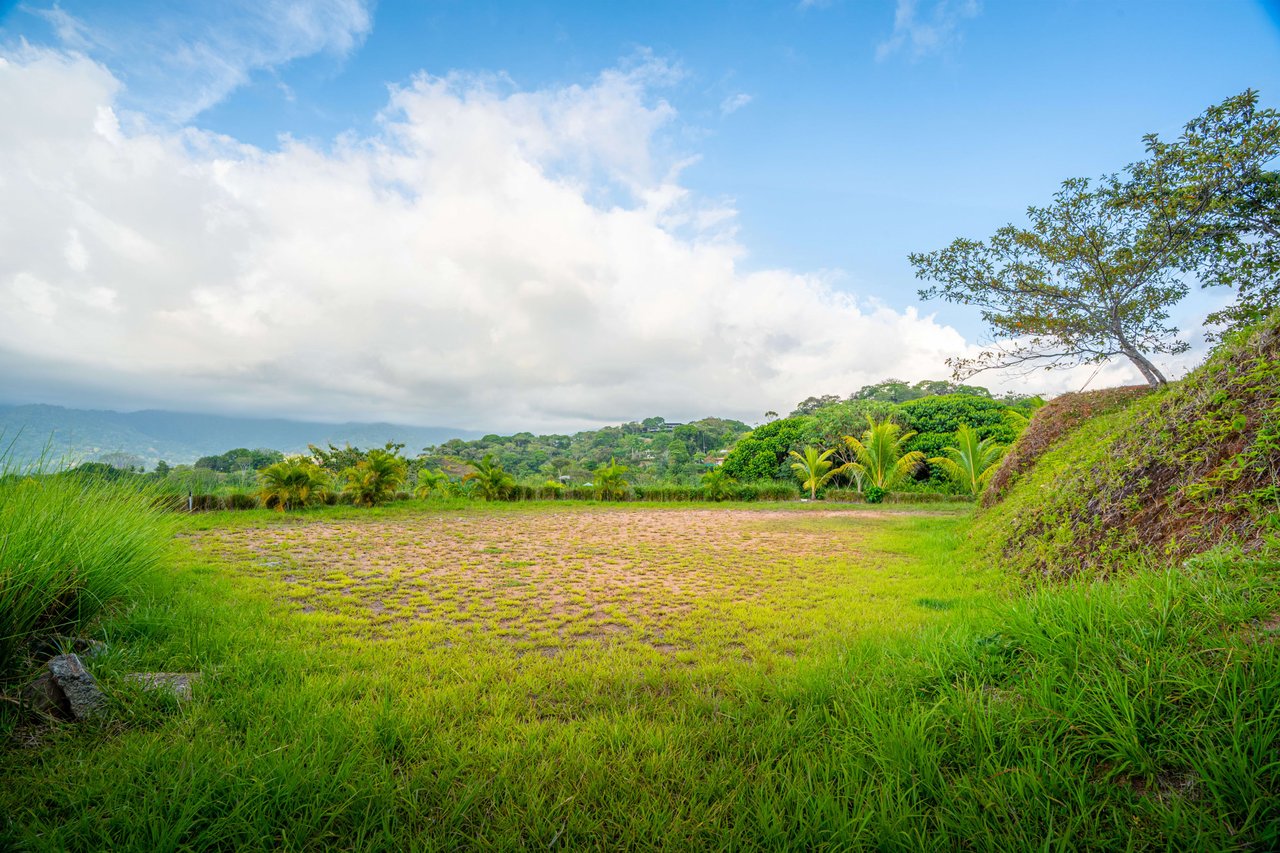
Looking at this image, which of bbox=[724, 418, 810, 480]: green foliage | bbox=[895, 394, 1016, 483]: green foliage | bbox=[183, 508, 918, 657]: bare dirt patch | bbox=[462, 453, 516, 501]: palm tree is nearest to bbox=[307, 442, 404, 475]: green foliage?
bbox=[462, 453, 516, 501]: palm tree

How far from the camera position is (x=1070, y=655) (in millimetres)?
2037

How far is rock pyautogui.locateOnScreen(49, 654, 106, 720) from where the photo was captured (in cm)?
216

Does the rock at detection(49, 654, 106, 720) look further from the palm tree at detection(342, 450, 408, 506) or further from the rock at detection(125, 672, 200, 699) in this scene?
the palm tree at detection(342, 450, 408, 506)

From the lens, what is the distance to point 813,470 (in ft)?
53.7

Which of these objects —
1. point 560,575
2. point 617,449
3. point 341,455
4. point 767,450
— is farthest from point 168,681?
point 617,449

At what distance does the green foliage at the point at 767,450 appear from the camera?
65.4 feet

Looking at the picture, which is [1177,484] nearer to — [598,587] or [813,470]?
[598,587]

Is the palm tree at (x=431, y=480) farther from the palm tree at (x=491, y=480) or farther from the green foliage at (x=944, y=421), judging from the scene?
the green foliage at (x=944, y=421)

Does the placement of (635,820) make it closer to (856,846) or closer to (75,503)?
(856,846)

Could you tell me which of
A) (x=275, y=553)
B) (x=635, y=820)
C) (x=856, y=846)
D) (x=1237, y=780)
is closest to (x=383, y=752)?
(x=635, y=820)

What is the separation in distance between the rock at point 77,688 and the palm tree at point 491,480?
1275 cm

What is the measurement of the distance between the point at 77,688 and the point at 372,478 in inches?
449

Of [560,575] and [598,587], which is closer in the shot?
[598,587]

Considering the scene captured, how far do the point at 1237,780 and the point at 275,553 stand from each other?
8423mm
